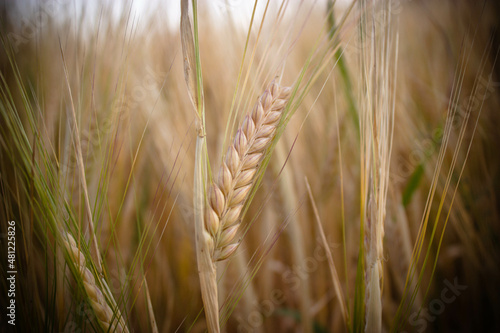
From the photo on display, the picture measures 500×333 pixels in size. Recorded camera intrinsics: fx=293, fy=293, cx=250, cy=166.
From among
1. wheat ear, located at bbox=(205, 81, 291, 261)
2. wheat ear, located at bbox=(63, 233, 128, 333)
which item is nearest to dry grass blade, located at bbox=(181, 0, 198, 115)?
wheat ear, located at bbox=(205, 81, 291, 261)

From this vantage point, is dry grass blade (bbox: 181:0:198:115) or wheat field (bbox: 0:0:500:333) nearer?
dry grass blade (bbox: 181:0:198:115)

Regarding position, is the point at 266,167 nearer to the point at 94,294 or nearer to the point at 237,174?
the point at 237,174

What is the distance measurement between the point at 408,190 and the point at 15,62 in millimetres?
877

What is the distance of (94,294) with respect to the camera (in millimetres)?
505

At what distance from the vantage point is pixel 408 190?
64cm

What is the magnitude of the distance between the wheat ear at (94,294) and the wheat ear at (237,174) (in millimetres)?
219

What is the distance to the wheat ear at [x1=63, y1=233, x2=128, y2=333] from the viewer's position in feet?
1.65

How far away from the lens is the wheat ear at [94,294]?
1.65ft

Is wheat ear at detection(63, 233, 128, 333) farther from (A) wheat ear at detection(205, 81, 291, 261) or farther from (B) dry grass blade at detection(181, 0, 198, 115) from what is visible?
(B) dry grass blade at detection(181, 0, 198, 115)

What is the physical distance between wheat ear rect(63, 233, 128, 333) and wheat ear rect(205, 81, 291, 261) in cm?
22

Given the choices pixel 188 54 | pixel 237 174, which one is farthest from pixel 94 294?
pixel 188 54

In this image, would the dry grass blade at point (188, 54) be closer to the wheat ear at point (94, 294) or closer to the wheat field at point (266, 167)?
the wheat field at point (266, 167)

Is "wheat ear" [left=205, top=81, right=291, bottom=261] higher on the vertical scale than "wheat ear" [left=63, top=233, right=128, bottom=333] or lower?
higher

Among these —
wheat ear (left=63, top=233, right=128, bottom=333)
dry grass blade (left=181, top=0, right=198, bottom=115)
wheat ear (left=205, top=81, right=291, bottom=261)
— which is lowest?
wheat ear (left=63, top=233, right=128, bottom=333)
